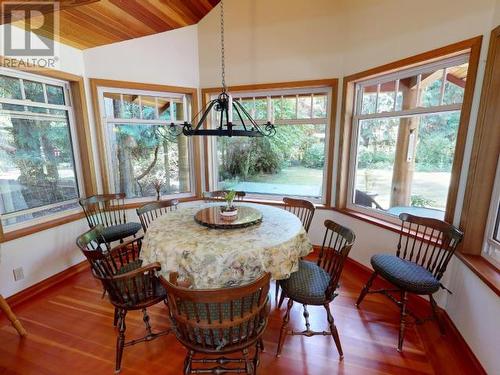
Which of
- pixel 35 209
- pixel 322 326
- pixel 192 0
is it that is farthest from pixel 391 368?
pixel 192 0

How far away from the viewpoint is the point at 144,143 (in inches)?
139

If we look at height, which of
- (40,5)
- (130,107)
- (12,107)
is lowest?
(12,107)

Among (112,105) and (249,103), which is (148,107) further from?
(249,103)

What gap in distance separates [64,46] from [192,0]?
1543mm

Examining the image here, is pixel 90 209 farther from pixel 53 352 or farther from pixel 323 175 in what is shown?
pixel 323 175

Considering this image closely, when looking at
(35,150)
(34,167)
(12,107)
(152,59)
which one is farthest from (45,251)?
(152,59)

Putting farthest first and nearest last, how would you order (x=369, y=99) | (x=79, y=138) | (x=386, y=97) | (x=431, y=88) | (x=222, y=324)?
(x=79, y=138) → (x=369, y=99) → (x=386, y=97) → (x=431, y=88) → (x=222, y=324)

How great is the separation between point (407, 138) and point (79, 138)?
3.82 metres

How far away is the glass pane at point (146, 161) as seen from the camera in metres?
3.40

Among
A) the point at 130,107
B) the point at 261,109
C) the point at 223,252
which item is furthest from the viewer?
the point at 261,109

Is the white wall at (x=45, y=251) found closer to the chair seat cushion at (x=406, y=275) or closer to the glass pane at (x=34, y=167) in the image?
the glass pane at (x=34, y=167)

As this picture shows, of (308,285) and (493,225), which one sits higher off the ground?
(493,225)

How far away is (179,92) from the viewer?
351 centimetres

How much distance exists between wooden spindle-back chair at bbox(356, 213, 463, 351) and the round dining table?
74 cm
